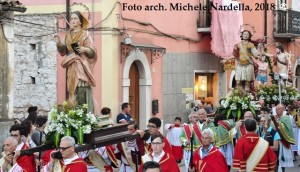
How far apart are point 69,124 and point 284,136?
6.09m

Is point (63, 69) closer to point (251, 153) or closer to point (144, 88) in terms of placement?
point (144, 88)

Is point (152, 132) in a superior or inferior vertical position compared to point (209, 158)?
superior

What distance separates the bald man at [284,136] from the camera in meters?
14.2

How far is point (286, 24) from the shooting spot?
30.1 meters

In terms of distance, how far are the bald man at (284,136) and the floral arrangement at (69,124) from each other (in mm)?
5273

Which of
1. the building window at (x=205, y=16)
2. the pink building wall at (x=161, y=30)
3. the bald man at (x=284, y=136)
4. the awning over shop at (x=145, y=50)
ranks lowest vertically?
the bald man at (x=284, y=136)

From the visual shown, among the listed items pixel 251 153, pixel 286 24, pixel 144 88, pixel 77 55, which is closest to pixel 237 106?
pixel 251 153

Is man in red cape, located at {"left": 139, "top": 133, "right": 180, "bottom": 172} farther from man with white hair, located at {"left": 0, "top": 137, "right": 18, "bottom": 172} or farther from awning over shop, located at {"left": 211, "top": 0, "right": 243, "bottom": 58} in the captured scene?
awning over shop, located at {"left": 211, "top": 0, "right": 243, "bottom": 58}

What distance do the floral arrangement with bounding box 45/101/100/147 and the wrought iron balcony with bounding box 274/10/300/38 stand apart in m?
20.9

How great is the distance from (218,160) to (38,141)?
113 inches

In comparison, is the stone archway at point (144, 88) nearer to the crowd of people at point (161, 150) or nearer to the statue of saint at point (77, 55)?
the crowd of people at point (161, 150)

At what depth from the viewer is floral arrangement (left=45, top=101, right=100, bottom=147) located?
30.9ft

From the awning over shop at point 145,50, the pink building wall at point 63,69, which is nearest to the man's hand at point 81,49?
the pink building wall at point 63,69

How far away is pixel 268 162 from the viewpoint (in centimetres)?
1080
